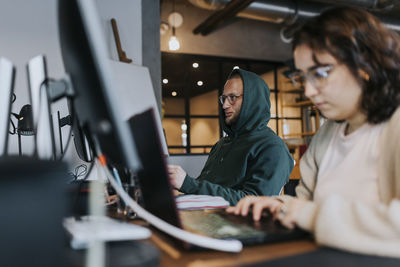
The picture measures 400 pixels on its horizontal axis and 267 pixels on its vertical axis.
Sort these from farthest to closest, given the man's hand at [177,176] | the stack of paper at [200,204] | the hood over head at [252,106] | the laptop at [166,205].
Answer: the hood over head at [252,106], the man's hand at [177,176], the stack of paper at [200,204], the laptop at [166,205]

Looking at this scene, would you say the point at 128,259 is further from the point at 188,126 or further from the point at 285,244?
the point at 188,126

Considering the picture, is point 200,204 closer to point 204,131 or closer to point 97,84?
point 97,84

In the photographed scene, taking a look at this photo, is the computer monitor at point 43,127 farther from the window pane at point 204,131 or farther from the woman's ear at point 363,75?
the window pane at point 204,131

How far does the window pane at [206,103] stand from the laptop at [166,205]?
637cm

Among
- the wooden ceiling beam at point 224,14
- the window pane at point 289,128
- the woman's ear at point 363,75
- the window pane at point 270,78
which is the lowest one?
the window pane at point 289,128

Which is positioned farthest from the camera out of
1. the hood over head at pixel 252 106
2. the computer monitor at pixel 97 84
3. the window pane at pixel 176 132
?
the window pane at pixel 176 132

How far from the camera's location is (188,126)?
22.0 feet

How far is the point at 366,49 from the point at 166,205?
602 millimetres

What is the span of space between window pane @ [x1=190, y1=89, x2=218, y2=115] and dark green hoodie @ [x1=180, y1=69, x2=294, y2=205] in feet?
16.6

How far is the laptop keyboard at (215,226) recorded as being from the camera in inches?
25.5

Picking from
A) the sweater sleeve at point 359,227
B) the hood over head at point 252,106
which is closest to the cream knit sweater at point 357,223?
the sweater sleeve at point 359,227

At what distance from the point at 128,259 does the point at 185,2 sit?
5.99m

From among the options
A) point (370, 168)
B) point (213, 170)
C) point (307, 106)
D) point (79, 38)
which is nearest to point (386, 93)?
point (370, 168)

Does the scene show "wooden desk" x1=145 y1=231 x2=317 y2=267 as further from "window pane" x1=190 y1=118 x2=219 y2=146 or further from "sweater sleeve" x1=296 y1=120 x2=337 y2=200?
"window pane" x1=190 y1=118 x2=219 y2=146
